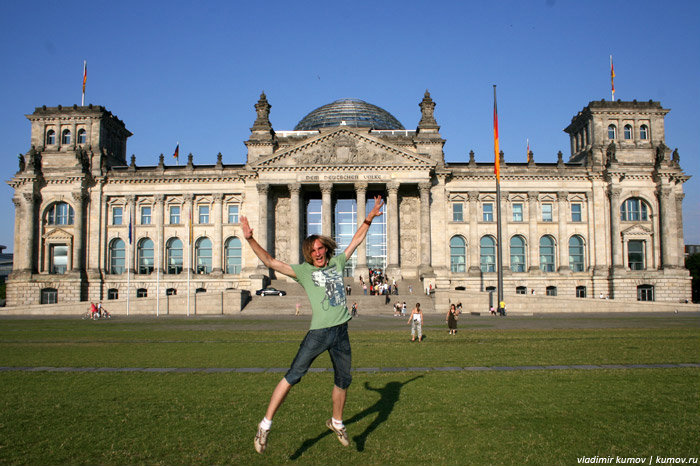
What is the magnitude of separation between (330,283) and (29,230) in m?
72.1

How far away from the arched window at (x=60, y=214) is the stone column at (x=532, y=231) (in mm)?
54541

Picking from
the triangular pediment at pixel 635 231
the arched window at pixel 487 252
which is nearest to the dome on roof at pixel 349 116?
the arched window at pixel 487 252

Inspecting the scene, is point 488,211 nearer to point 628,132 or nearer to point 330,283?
point 628,132

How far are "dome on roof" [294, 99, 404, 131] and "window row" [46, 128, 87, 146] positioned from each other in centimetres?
2986

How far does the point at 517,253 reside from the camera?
70.7 metres

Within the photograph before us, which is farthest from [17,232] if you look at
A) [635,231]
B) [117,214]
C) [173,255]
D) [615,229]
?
[635,231]

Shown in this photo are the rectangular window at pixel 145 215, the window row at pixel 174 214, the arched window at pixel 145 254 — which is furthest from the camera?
the rectangular window at pixel 145 215

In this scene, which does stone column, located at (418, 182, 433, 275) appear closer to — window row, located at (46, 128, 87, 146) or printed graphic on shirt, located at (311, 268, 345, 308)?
window row, located at (46, 128, 87, 146)

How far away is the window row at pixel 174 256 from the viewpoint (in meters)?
71.4

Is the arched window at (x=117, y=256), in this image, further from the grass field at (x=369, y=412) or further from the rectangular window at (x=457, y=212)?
the grass field at (x=369, y=412)

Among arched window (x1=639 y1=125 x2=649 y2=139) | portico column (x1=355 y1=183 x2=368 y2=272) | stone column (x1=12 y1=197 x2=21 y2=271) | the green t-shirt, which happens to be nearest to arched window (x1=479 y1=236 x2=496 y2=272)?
portico column (x1=355 y1=183 x2=368 y2=272)

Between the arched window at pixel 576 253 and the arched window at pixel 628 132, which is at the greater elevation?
the arched window at pixel 628 132

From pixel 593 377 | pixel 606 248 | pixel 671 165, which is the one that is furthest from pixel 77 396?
pixel 671 165

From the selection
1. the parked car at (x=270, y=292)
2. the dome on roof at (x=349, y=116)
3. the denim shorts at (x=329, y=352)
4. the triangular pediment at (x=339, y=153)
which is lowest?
the parked car at (x=270, y=292)
